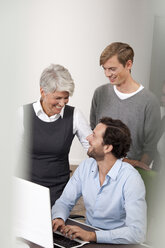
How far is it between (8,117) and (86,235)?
3.74 feet

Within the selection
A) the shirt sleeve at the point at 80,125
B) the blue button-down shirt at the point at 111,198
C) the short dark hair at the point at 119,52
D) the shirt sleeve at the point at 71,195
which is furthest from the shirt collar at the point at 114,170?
the short dark hair at the point at 119,52

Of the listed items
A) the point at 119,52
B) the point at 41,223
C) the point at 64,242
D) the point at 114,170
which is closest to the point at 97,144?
the point at 114,170

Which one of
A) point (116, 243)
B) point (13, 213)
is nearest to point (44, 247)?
point (116, 243)

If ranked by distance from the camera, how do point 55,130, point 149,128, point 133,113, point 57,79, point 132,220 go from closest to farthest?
point 132,220 < point 149,128 < point 133,113 < point 57,79 < point 55,130

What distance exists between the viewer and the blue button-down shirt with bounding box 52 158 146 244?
1.50 m

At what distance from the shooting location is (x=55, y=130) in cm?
192

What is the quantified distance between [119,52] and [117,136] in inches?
17.7

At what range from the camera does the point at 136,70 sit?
146cm

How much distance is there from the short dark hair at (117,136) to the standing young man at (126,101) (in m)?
0.03

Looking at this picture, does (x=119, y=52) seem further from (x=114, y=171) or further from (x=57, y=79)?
(x=114, y=171)

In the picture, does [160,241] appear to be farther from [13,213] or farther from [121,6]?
[121,6]

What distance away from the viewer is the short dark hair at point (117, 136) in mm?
1763

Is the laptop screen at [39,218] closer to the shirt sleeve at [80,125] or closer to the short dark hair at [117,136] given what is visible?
the short dark hair at [117,136]

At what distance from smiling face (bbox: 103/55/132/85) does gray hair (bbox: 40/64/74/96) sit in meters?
0.22
